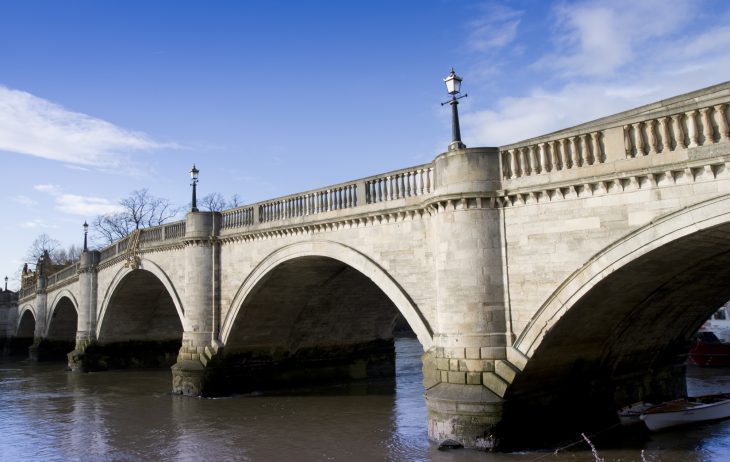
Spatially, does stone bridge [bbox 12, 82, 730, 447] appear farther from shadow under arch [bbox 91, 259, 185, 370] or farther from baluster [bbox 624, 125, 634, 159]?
shadow under arch [bbox 91, 259, 185, 370]

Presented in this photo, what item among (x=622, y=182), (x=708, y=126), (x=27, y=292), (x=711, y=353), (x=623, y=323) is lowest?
(x=711, y=353)

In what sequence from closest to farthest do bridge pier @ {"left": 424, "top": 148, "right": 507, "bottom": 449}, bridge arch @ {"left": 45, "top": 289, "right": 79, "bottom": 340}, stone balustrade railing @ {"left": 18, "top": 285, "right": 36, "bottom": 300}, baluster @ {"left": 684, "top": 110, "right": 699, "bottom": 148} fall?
baluster @ {"left": 684, "top": 110, "right": 699, "bottom": 148}, bridge pier @ {"left": 424, "top": 148, "right": 507, "bottom": 449}, bridge arch @ {"left": 45, "top": 289, "right": 79, "bottom": 340}, stone balustrade railing @ {"left": 18, "top": 285, "right": 36, "bottom": 300}

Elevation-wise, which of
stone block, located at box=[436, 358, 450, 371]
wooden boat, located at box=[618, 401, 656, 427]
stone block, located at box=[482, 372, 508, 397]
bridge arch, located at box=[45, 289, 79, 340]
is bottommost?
wooden boat, located at box=[618, 401, 656, 427]

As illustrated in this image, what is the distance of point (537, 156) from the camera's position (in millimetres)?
11117

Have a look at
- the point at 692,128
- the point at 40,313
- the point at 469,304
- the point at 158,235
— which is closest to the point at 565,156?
the point at 692,128

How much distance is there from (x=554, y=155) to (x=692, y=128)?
2.37 metres

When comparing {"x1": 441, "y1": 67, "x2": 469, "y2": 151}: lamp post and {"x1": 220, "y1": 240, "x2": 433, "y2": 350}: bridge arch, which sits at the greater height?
{"x1": 441, "y1": 67, "x2": 469, "y2": 151}: lamp post

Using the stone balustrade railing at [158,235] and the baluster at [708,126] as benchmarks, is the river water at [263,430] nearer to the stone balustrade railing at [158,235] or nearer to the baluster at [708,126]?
the stone balustrade railing at [158,235]

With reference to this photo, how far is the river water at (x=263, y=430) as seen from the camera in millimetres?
12133

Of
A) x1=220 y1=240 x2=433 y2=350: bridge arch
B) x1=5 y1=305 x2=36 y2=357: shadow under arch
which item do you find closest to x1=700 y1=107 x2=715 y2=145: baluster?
x1=220 y1=240 x2=433 y2=350: bridge arch

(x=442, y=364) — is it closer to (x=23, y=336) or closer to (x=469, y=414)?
(x=469, y=414)

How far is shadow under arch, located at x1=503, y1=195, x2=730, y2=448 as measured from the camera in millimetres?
9531

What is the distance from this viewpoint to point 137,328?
32.8m

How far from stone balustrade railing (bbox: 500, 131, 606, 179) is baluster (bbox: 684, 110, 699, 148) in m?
1.43
